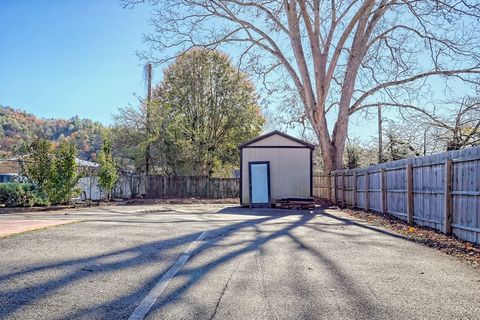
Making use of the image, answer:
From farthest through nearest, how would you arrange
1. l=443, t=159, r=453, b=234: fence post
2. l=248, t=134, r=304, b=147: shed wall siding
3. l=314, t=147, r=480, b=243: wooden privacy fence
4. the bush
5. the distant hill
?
the distant hill < l=248, t=134, r=304, b=147: shed wall siding < the bush < l=443, t=159, r=453, b=234: fence post < l=314, t=147, r=480, b=243: wooden privacy fence

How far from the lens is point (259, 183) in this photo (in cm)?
1958

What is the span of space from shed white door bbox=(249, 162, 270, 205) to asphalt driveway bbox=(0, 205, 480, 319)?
11.5 metres

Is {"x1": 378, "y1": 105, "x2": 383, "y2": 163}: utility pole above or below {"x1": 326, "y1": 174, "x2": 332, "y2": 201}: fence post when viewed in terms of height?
above

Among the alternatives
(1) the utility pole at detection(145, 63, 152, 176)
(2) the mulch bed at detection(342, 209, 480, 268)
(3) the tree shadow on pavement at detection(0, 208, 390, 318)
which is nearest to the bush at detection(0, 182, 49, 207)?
(1) the utility pole at detection(145, 63, 152, 176)

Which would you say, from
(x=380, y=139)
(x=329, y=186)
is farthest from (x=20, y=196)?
(x=380, y=139)

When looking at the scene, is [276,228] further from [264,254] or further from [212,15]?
[212,15]

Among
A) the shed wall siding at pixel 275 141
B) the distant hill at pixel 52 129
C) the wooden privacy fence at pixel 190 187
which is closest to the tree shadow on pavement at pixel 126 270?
the shed wall siding at pixel 275 141

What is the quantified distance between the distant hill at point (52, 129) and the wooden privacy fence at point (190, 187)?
1797 cm

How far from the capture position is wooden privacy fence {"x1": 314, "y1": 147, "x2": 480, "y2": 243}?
754 cm

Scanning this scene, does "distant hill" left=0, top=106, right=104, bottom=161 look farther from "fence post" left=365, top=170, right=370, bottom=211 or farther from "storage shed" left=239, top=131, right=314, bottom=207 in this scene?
"fence post" left=365, top=170, right=370, bottom=211

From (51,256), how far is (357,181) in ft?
40.9

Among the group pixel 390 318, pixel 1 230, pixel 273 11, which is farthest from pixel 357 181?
pixel 390 318

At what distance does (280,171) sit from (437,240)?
12026 mm

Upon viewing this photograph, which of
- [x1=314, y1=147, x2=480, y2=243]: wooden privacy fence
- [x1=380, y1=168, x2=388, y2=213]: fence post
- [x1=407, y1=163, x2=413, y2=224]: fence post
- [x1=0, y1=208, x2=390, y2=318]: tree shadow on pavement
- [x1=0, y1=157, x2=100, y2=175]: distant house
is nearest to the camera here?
[x1=0, y1=208, x2=390, y2=318]: tree shadow on pavement
